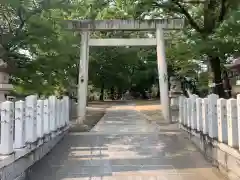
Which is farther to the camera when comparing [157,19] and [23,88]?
[157,19]

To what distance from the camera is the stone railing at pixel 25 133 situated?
5.82 m

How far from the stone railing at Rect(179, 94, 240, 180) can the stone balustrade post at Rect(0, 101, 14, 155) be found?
Answer: 380 centimetres

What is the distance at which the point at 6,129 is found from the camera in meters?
5.87

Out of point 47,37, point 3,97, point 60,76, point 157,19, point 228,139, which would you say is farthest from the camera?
point 157,19

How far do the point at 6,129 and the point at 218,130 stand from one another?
4259mm

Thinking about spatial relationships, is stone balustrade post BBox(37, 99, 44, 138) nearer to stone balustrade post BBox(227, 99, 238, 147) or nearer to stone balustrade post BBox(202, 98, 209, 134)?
stone balustrade post BBox(202, 98, 209, 134)

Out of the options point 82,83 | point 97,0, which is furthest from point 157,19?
point 82,83

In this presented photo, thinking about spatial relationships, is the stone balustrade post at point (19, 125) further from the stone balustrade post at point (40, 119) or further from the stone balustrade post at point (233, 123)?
the stone balustrade post at point (233, 123)

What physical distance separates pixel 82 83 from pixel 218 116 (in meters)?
10.8

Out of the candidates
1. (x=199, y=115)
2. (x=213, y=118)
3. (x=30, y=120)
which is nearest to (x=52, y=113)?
(x=30, y=120)

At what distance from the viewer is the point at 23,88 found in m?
12.1

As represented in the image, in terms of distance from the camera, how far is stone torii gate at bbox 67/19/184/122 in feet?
55.4

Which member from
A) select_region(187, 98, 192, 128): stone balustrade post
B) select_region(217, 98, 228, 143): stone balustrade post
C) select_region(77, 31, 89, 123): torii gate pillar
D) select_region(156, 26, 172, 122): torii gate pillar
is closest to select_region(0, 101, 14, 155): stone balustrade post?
select_region(217, 98, 228, 143): stone balustrade post

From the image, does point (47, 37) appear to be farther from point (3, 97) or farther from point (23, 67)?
point (3, 97)
